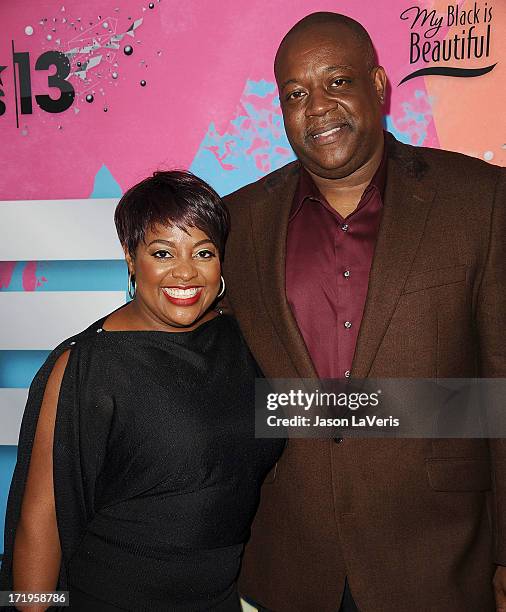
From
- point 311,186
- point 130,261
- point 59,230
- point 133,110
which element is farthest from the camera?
point 59,230

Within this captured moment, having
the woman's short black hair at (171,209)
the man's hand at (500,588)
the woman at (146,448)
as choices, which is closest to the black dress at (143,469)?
the woman at (146,448)

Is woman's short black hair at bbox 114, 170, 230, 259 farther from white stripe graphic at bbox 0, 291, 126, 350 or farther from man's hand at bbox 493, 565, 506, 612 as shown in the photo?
man's hand at bbox 493, 565, 506, 612

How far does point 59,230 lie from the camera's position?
2.22 metres

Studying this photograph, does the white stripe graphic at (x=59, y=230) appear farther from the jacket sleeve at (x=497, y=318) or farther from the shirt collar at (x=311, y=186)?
the jacket sleeve at (x=497, y=318)

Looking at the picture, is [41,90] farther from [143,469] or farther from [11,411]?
[143,469]

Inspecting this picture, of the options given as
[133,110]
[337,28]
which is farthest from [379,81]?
[133,110]

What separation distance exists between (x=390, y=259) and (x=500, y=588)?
0.90m

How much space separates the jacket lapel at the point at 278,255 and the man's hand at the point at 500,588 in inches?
28.2

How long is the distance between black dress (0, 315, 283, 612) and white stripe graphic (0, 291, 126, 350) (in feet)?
2.44

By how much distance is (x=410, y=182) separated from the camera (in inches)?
60.5

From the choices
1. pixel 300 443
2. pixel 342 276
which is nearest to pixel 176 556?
pixel 300 443

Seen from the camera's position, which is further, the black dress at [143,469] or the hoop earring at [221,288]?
the hoop earring at [221,288]

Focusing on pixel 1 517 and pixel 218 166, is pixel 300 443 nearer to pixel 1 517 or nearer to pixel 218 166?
pixel 218 166

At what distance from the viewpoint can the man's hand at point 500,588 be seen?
5.21 ft
